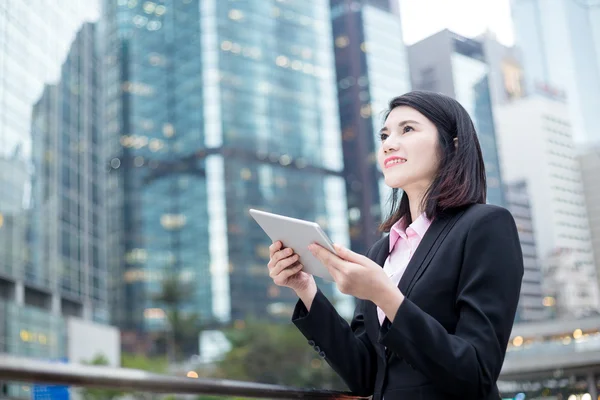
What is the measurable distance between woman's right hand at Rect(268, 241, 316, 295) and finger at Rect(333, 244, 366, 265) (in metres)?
0.20

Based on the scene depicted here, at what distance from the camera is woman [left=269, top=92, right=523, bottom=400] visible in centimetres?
113

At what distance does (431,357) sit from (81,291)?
29642 millimetres

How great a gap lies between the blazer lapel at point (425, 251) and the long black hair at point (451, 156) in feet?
0.09

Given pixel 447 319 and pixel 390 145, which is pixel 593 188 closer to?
pixel 390 145

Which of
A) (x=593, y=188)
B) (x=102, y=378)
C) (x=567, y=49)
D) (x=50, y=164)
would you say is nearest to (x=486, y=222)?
(x=102, y=378)

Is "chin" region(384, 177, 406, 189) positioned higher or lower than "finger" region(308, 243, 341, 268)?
higher

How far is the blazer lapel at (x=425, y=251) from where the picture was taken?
1.30 metres

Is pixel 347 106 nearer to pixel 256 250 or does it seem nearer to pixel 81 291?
pixel 256 250

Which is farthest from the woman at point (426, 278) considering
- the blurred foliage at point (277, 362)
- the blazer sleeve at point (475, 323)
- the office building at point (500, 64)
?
the blurred foliage at point (277, 362)

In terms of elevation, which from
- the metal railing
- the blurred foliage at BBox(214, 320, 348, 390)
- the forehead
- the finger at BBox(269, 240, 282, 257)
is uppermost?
the blurred foliage at BBox(214, 320, 348, 390)

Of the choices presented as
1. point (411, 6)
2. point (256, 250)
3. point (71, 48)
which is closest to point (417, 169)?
point (411, 6)

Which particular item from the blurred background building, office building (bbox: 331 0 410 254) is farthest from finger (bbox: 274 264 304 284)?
office building (bbox: 331 0 410 254)

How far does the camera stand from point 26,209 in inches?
974

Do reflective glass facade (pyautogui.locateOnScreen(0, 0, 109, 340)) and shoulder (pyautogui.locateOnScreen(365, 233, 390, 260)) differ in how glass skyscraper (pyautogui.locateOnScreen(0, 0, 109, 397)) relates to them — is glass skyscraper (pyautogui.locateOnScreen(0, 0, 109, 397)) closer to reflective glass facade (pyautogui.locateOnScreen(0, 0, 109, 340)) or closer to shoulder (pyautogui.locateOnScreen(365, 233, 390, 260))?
reflective glass facade (pyautogui.locateOnScreen(0, 0, 109, 340))
